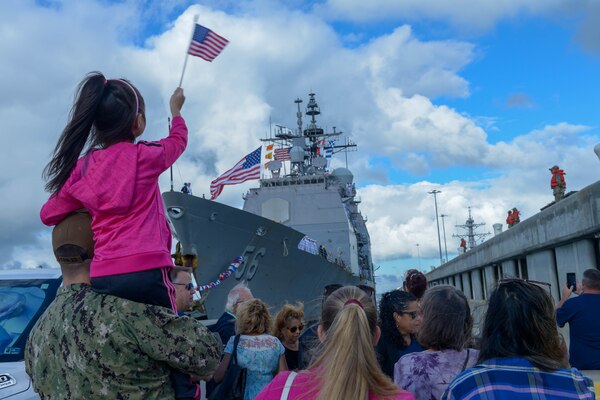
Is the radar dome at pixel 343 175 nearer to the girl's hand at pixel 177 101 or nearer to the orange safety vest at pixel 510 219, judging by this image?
the orange safety vest at pixel 510 219

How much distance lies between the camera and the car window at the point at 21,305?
417 centimetres

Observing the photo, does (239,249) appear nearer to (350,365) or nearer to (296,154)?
(296,154)

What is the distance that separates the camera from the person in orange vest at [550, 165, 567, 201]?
10.1 meters

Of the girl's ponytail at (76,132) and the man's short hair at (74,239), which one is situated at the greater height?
the girl's ponytail at (76,132)

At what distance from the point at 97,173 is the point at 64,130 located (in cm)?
33

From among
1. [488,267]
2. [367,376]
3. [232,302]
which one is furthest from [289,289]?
[367,376]

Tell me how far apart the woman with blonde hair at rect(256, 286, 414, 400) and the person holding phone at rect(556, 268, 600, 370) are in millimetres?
3654

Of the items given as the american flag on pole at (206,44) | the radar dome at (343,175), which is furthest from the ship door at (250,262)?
the american flag on pole at (206,44)

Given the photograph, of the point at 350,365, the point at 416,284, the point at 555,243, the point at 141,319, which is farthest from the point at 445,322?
the point at 555,243

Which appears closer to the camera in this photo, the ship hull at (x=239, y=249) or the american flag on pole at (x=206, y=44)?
the american flag on pole at (x=206, y=44)

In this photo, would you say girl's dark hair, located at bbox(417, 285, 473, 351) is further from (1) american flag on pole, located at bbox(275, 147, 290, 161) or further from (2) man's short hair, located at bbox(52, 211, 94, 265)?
(1) american flag on pole, located at bbox(275, 147, 290, 161)

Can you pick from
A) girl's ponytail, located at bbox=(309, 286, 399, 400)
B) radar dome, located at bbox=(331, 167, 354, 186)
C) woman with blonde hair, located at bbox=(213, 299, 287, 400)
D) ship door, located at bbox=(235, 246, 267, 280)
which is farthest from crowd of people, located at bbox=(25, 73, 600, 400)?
radar dome, located at bbox=(331, 167, 354, 186)

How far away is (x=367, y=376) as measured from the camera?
1.75 meters

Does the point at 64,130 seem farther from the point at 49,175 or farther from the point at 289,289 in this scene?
the point at 289,289
